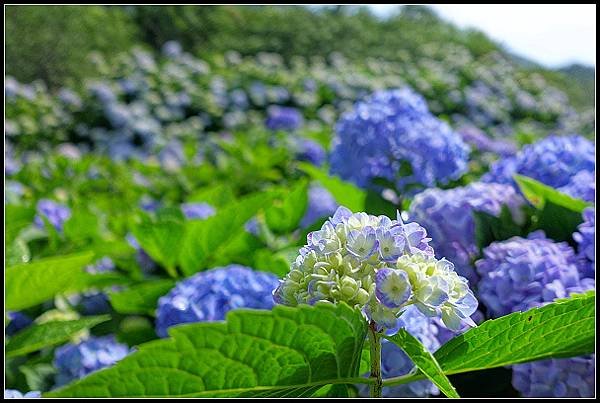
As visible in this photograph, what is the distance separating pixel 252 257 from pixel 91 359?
1.05 ft

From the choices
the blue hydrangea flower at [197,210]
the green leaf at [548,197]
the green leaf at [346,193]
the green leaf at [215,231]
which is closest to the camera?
the green leaf at [548,197]

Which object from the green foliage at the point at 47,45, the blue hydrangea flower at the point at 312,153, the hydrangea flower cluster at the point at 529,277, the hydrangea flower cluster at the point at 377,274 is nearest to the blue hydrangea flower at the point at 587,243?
the hydrangea flower cluster at the point at 529,277

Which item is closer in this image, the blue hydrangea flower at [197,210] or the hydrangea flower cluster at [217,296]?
the hydrangea flower cluster at [217,296]

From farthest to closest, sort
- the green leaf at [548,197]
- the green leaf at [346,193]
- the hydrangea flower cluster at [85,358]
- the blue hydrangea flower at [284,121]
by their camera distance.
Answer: the blue hydrangea flower at [284,121]
the green leaf at [346,193]
the hydrangea flower cluster at [85,358]
the green leaf at [548,197]

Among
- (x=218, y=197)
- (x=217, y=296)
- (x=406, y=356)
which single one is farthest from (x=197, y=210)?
(x=406, y=356)

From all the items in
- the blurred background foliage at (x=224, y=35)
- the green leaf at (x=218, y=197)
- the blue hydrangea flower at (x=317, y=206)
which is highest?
the green leaf at (x=218, y=197)

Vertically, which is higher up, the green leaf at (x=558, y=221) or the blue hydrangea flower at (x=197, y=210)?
the green leaf at (x=558, y=221)

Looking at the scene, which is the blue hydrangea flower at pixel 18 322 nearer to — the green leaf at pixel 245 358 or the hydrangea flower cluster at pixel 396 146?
the hydrangea flower cluster at pixel 396 146

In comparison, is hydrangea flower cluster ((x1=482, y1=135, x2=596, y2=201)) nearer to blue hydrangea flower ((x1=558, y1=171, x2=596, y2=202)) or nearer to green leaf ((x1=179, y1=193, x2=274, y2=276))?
blue hydrangea flower ((x1=558, y1=171, x2=596, y2=202))

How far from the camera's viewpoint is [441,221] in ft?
3.26

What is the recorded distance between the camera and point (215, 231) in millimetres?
1262

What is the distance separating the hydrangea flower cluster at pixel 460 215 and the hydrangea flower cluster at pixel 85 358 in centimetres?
44

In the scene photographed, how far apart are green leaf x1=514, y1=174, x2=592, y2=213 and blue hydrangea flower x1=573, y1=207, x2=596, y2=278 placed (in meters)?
0.05

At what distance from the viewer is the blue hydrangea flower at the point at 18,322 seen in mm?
1333
